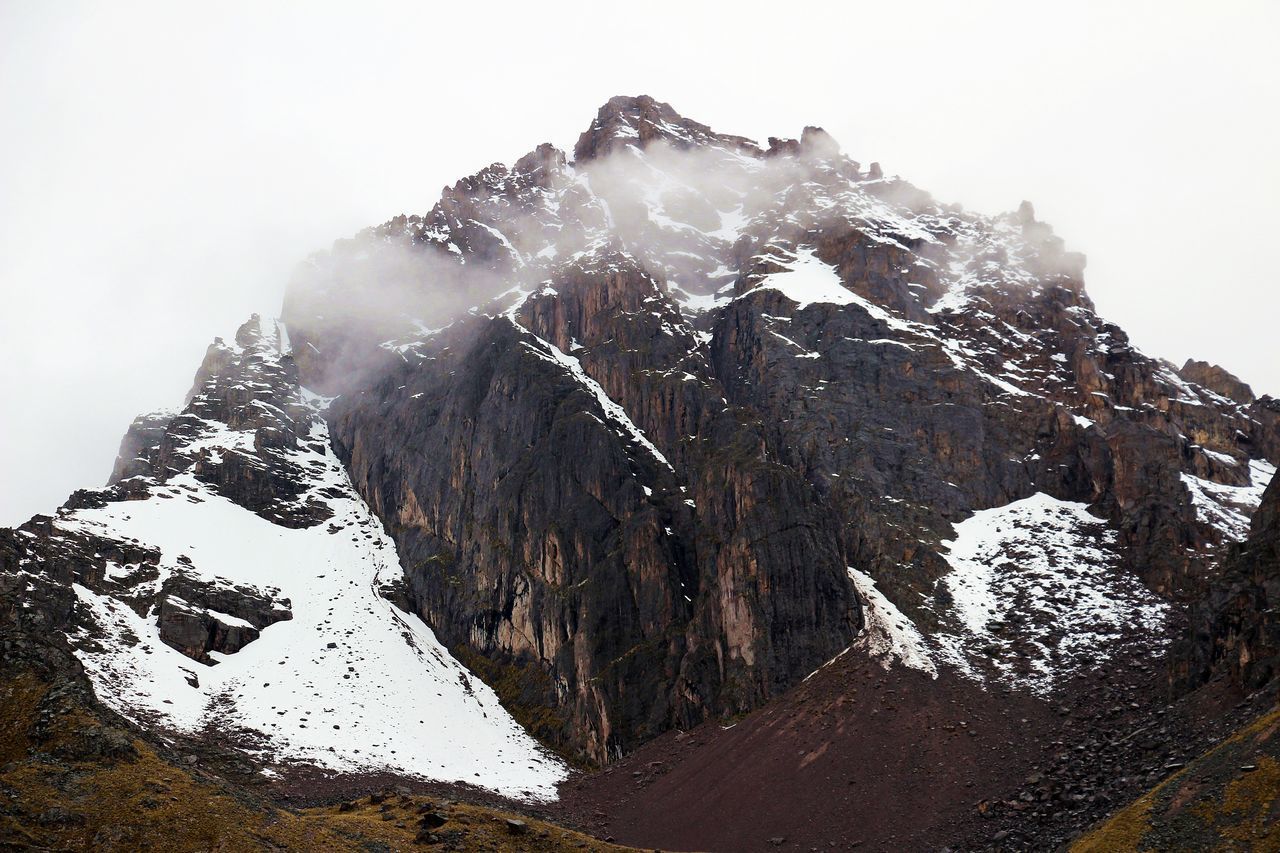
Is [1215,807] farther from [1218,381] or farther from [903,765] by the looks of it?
[1218,381]

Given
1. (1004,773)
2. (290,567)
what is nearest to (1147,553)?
(1004,773)

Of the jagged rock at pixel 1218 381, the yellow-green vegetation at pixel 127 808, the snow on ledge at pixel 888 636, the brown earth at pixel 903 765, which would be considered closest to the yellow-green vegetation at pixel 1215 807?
the brown earth at pixel 903 765

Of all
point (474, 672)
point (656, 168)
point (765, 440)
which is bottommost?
point (474, 672)

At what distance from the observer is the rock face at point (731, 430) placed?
107 meters

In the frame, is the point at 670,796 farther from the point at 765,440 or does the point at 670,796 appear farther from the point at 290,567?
the point at 290,567

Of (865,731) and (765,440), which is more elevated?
(765,440)

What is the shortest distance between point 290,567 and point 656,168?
116m

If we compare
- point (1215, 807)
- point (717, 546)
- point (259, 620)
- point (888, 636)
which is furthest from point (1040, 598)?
point (259, 620)

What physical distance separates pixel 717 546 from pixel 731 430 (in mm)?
19486

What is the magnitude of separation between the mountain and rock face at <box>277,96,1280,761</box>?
559 millimetres

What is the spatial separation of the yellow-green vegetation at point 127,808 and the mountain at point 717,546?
A: 17.7ft

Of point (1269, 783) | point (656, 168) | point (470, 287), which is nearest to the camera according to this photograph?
point (1269, 783)

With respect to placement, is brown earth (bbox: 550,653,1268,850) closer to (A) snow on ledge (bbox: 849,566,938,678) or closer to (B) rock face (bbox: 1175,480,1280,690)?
(A) snow on ledge (bbox: 849,566,938,678)

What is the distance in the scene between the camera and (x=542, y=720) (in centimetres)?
11062
